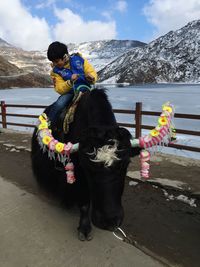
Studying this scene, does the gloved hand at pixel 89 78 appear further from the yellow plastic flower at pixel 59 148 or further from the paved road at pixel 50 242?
the paved road at pixel 50 242

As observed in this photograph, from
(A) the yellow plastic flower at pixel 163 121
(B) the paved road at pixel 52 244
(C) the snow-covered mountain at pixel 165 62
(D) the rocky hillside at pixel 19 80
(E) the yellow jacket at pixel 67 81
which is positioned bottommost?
(B) the paved road at pixel 52 244

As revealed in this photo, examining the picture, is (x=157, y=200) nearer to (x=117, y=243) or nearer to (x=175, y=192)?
(x=175, y=192)

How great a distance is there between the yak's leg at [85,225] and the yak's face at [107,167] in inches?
34.2

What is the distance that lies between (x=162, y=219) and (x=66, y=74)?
7.03 feet

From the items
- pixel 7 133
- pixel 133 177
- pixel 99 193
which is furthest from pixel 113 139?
pixel 7 133

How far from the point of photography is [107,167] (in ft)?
8.41

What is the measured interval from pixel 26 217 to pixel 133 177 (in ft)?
6.61

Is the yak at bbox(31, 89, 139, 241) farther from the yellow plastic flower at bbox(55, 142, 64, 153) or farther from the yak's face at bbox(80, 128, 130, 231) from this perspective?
the yellow plastic flower at bbox(55, 142, 64, 153)

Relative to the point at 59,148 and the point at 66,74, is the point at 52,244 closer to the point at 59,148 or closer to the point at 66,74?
the point at 59,148

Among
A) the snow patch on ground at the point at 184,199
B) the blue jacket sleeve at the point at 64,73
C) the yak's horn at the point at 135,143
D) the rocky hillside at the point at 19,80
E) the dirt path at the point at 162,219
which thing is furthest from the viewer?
the rocky hillside at the point at 19,80

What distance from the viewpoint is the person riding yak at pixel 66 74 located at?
3842mm

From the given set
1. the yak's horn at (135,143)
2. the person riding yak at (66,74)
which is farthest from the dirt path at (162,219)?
the person riding yak at (66,74)

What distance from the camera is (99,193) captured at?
2666 millimetres

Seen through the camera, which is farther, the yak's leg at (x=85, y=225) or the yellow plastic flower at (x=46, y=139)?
the yak's leg at (x=85, y=225)
